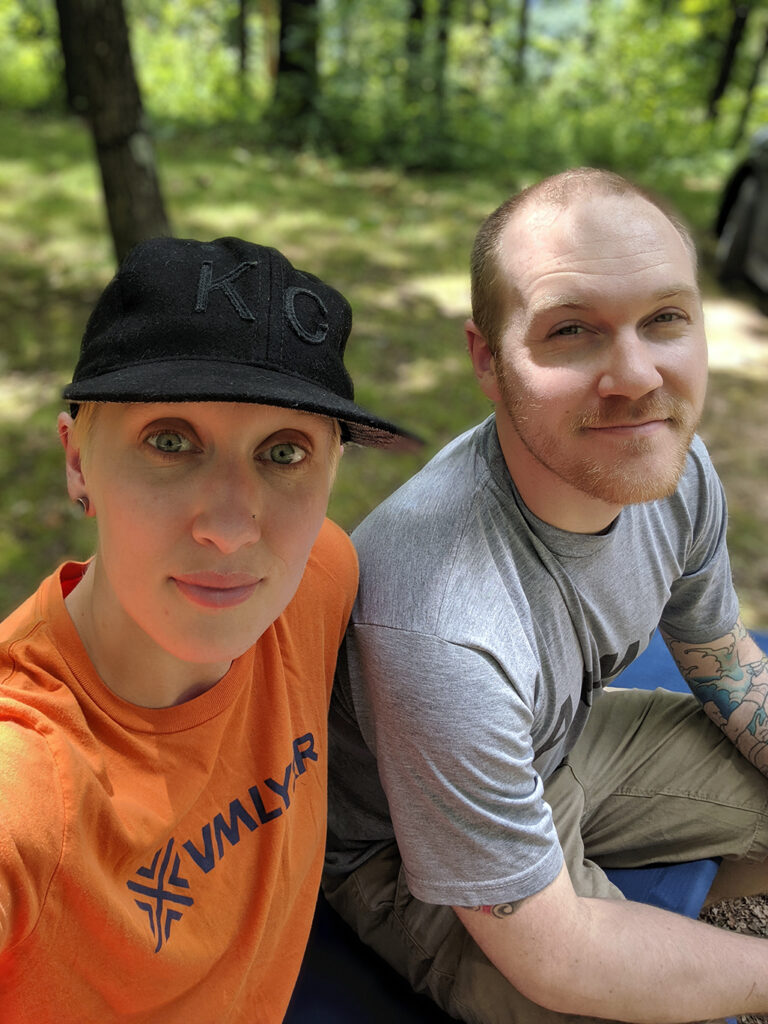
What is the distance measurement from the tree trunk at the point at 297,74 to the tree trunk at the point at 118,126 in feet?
15.5

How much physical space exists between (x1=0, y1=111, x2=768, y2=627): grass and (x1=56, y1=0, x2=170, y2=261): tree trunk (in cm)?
75

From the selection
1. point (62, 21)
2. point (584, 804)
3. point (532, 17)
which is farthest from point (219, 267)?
point (532, 17)

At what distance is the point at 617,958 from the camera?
5.64 ft

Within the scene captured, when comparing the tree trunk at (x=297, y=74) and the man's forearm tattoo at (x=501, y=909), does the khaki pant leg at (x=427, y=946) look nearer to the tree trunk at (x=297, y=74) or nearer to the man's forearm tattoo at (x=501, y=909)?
the man's forearm tattoo at (x=501, y=909)

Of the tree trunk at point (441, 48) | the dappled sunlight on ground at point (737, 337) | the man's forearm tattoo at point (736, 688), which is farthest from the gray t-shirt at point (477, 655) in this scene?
the tree trunk at point (441, 48)

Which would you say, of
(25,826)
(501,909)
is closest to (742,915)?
(501,909)

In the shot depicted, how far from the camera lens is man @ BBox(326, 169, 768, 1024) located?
5.32ft

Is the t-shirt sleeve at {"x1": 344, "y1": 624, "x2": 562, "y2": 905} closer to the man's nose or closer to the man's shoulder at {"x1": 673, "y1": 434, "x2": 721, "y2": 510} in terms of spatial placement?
the man's nose

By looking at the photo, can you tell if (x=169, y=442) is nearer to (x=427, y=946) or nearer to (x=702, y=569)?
(x=427, y=946)

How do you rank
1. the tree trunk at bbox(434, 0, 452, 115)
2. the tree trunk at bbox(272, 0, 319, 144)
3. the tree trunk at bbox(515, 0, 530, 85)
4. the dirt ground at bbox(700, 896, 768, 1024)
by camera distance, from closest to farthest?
the dirt ground at bbox(700, 896, 768, 1024) < the tree trunk at bbox(272, 0, 319, 144) < the tree trunk at bbox(434, 0, 452, 115) < the tree trunk at bbox(515, 0, 530, 85)

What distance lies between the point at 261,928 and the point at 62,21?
35.3 ft

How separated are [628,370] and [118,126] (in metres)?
4.24

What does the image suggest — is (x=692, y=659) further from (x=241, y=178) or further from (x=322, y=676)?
(x=241, y=178)

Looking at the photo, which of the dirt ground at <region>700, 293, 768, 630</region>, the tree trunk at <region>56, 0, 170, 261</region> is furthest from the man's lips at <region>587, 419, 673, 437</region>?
the tree trunk at <region>56, 0, 170, 261</region>
